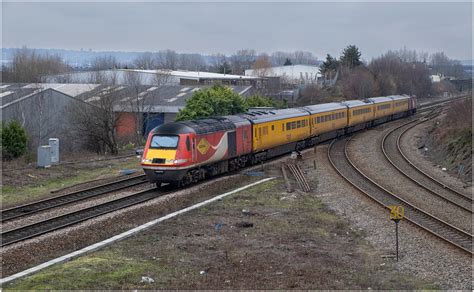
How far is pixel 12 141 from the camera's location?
36.9 m

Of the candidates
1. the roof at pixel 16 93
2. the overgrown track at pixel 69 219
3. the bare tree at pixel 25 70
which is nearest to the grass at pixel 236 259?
the overgrown track at pixel 69 219

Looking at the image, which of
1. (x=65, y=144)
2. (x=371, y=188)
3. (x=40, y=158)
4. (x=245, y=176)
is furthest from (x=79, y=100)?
(x=371, y=188)

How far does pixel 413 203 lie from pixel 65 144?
112 feet

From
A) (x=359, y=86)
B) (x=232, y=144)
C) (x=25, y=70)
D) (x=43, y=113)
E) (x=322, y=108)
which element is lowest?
(x=232, y=144)

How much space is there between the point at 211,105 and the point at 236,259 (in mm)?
33692

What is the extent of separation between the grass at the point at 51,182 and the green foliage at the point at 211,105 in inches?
499

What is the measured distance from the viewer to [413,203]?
2386 centimetres

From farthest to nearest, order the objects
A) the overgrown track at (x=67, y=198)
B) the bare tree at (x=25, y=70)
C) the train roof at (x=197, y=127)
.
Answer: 1. the bare tree at (x=25, y=70)
2. the train roof at (x=197, y=127)
3. the overgrown track at (x=67, y=198)

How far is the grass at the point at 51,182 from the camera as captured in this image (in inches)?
976

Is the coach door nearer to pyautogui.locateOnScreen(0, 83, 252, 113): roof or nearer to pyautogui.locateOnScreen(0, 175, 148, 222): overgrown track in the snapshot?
pyautogui.locateOnScreen(0, 175, 148, 222): overgrown track

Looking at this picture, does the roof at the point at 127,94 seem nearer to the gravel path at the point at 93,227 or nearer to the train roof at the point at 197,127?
the train roof at the point at 197,127

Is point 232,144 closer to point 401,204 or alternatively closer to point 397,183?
point 397,183

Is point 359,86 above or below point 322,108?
above

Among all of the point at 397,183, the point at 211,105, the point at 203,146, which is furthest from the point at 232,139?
the point at 211,105
